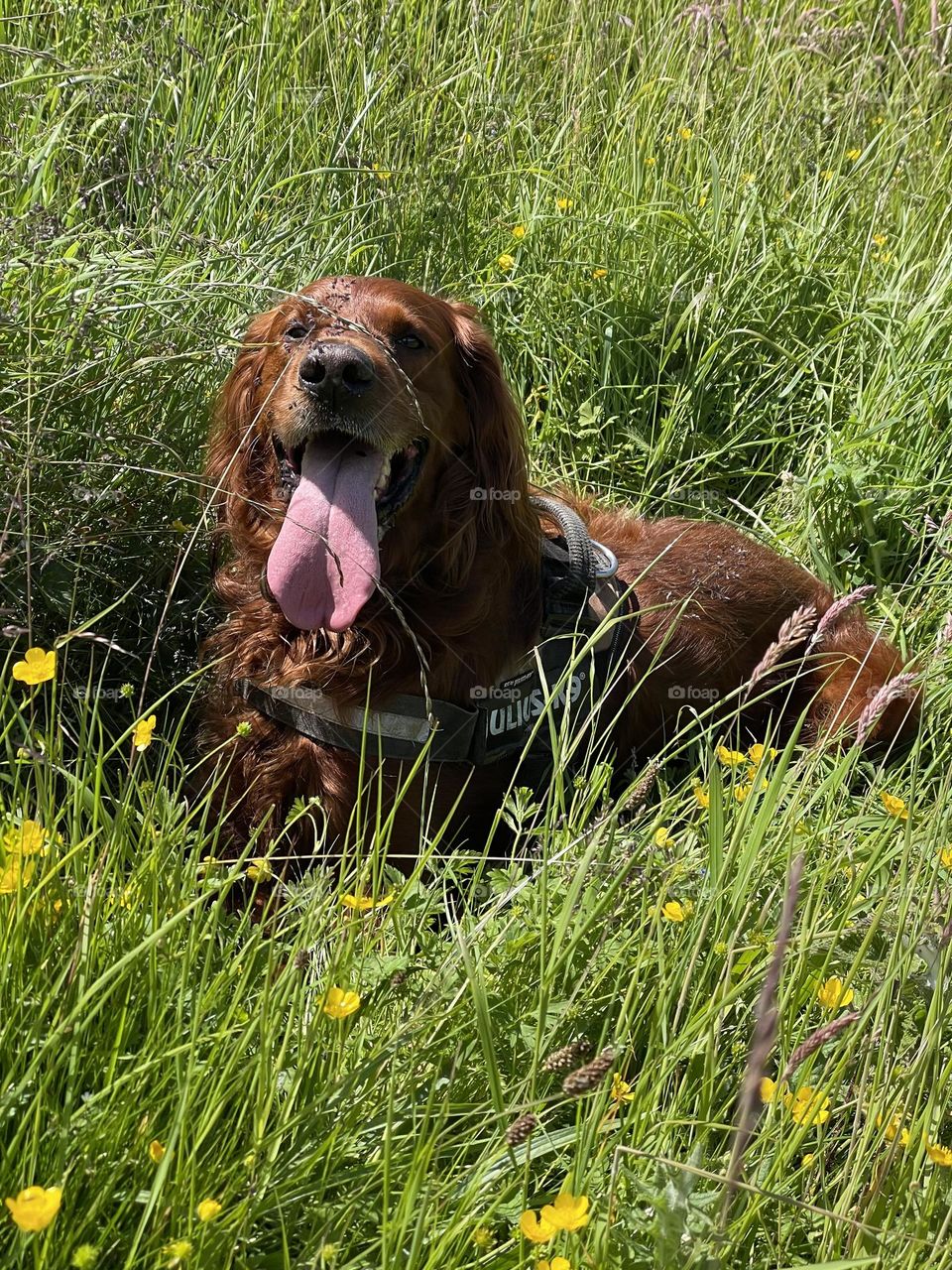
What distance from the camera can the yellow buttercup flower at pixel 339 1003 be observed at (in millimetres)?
1344

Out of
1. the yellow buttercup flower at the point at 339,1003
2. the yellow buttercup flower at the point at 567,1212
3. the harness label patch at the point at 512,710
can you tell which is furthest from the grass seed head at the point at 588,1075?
the harness label patch at the point at 512,710

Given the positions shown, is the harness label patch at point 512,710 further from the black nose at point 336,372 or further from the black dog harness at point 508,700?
the black nose at point 336,372

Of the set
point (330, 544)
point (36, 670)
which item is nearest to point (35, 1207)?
point (36, 670)

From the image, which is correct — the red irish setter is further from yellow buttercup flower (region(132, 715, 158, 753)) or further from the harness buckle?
yellow buttercup flower (region(132, 715, 158, 753))

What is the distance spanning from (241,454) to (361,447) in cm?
31

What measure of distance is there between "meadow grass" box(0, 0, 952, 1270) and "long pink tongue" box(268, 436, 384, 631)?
217 mm

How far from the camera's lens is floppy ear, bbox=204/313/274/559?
261cm

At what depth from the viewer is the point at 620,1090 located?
5.10ft

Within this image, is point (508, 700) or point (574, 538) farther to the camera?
point (574, 538)

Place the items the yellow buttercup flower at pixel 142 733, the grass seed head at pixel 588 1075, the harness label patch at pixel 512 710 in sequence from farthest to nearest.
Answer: the harness label patch at pixel 512 710
the yellow buttercup flower at pixel 142 733
the grass seed head at pixel 588 1075

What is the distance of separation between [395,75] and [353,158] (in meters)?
0.54

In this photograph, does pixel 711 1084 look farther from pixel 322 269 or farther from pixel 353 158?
pixel 353 158

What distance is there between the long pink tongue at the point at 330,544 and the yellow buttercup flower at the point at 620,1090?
3.44 ft

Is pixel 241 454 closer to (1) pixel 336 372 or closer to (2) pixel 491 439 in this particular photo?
(1) pixel 336 372
